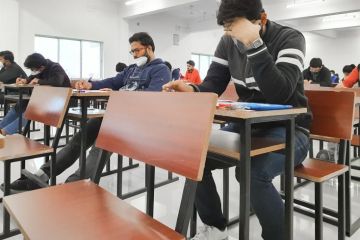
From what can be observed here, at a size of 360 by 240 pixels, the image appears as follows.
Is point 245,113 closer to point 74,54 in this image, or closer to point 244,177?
point 244,177

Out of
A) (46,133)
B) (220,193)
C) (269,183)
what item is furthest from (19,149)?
(220,193)

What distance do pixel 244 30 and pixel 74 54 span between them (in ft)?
25.7

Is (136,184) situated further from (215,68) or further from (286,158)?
(286,158)

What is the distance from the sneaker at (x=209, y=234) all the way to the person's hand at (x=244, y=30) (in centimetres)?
77

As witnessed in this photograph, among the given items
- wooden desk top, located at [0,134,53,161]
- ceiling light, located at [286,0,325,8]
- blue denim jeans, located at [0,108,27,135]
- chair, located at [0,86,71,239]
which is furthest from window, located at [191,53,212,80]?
wooden desk top, located at [0,134,53,161]

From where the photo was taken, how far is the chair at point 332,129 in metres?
1.31

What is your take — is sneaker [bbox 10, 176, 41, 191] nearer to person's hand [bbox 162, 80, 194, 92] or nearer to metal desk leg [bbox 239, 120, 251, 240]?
person's hand [bbox 162, 80, 194, 92]

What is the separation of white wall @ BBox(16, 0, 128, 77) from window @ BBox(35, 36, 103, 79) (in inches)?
8.2

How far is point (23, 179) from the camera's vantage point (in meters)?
1.91

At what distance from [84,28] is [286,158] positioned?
7.84 meters

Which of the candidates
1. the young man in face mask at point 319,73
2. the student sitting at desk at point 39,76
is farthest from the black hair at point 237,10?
the young man in face mask at point 319,73

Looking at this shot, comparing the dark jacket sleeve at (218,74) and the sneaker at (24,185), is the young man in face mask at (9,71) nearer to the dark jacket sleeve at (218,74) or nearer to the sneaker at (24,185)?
the sneaker at (24,185)

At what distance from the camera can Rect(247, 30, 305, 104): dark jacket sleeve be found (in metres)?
1.03

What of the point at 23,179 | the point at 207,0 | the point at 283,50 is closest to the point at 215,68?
the point at 283,50
